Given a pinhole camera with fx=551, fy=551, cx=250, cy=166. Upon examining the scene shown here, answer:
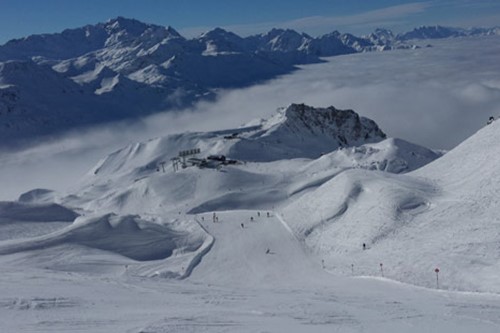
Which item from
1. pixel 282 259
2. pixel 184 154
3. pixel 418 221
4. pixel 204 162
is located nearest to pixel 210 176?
pixel 204 162

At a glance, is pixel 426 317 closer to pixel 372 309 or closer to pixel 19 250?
pixel 372 309

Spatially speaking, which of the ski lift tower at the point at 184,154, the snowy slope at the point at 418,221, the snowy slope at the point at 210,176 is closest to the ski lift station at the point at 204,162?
the ski lift tower at the point at 184,154

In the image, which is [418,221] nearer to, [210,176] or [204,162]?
[210,176]

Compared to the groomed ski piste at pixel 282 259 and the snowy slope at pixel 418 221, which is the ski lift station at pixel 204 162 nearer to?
the groomed ski piste at pixel 282 259

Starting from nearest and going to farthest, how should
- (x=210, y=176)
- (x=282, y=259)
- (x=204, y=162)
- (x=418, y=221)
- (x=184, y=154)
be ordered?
(x=418, y=221) → (x=282, y=259) → (x=210, y=176) → (x=204, y=162) → (x=184, y=154)

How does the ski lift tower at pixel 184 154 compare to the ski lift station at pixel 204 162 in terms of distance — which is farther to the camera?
the ski lift tower at pixel 184 154

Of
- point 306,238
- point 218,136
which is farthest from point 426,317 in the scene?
point 218,136

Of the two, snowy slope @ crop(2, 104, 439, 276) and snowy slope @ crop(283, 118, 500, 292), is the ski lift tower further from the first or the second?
snowy slope @ crop(283, 118, 500, 292)

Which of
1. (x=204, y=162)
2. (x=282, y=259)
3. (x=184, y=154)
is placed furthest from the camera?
(x=184, y=154)

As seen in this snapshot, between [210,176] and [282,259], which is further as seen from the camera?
[210,176]

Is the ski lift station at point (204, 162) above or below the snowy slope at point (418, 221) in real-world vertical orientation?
below
